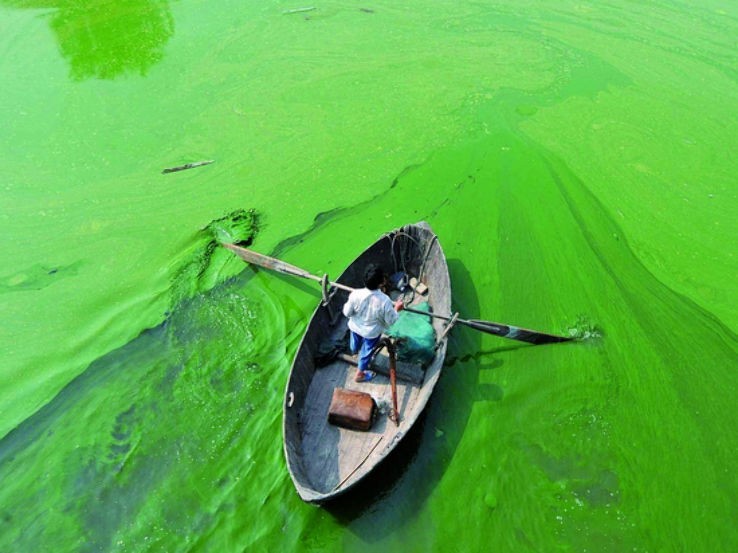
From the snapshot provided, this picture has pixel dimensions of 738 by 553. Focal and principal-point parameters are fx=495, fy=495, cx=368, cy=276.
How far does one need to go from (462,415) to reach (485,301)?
1.00 meters

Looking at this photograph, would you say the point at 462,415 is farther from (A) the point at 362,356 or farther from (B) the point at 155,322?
(B) the point at 155,322

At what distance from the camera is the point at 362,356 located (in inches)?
119

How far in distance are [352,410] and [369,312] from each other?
56 cm

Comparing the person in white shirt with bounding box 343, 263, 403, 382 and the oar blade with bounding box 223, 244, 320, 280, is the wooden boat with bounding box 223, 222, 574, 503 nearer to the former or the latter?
the oar blade with bounding box 223, 244, 320, 280

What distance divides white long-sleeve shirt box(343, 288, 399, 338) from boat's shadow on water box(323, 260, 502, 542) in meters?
0.60

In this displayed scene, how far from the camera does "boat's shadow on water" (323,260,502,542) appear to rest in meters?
2.62

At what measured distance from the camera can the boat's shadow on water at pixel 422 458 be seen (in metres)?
2.62

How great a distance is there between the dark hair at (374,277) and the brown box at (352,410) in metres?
0.66

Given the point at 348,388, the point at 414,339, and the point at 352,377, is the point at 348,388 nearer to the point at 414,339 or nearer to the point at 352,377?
the point at 352,377

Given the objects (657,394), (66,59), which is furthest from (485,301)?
(66,59)

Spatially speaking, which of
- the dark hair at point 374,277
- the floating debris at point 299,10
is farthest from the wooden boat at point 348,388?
the floating debris at point 299,10

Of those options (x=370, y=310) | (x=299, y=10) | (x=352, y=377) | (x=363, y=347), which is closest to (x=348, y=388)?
(x=352, y=377)

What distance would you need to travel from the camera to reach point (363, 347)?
3.01 metres

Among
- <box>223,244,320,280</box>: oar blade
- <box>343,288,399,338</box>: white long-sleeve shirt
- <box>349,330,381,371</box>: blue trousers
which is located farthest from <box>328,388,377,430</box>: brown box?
<box>223,244,320,280</box>: oar blade
